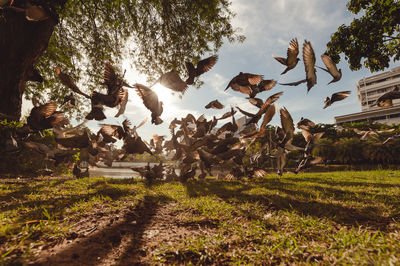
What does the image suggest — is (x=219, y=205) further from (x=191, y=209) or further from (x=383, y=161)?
(x=383, y=161)

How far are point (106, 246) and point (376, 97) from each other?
7329 centimetres

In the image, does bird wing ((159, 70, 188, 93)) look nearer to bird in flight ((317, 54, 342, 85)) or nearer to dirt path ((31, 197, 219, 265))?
dirt path ((31, 197, 219, 265))

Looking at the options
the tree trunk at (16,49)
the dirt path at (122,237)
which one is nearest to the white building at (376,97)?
the dirt path at (122,237)

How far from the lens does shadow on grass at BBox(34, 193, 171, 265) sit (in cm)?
89

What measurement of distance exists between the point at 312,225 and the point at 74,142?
96.6 inches

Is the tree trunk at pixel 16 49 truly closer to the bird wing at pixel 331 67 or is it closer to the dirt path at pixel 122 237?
the dirt path at pixel 122 237

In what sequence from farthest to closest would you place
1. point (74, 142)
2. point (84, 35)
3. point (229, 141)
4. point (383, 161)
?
point (383, 161), point (84, 35), point (229, 141), point (74, 142)

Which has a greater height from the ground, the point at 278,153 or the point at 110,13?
the point at 110,13

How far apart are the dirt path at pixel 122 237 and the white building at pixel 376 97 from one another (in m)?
49.6

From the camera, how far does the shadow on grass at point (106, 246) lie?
0.89m

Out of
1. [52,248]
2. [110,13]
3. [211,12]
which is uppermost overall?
[110,13]

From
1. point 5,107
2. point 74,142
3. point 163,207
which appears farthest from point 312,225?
point 5,107

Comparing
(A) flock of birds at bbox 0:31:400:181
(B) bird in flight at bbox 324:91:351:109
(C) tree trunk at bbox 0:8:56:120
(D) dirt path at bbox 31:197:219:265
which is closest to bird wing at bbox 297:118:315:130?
(A) flock of birds at bbox 0:31:400:181

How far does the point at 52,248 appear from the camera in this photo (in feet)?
3.19
